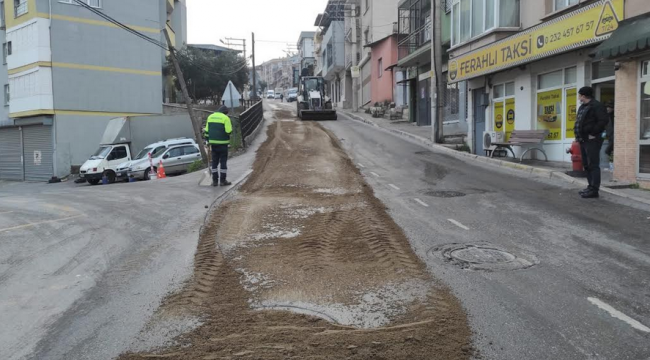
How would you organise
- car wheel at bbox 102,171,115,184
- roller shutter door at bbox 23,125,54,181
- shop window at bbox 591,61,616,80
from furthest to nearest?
roller shutter door at bbox 23,125,54,181 < car wheel at bbox 102,171,115,184 < shop window at bbox 591,61,616,80

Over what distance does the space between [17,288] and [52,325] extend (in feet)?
4.67

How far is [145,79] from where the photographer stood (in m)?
37.3

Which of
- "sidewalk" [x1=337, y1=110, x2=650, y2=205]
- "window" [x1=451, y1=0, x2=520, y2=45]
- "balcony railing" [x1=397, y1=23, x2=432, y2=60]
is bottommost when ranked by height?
"sidewalk" [x1=337, y1=110, x2=650, y2=205]

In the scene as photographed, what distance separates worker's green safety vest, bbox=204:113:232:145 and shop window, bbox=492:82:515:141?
32.9ft

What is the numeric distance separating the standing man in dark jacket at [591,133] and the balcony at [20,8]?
33.5 meters

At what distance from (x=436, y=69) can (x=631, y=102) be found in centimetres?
1081

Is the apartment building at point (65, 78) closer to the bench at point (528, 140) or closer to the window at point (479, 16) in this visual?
the window at point (479, 16)

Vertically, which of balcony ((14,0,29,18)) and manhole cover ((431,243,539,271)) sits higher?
balcony ((14,0,29,18))

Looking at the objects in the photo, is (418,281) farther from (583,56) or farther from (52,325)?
(583,56)

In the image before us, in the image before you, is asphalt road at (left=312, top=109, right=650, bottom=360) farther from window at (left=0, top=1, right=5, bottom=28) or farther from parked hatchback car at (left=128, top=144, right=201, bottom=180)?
window at (left=0, top=1, right=5, bottom=28)

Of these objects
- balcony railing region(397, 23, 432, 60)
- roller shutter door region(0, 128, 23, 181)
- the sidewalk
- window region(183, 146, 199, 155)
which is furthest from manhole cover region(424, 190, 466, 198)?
roller shutter door region(0, 128, 23, 181)

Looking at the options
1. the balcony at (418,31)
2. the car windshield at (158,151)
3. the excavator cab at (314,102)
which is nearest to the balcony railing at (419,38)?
the balcony at (418,31)

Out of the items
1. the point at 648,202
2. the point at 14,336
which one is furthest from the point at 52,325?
the point at 648,202

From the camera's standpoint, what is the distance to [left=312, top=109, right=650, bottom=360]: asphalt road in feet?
12.7
